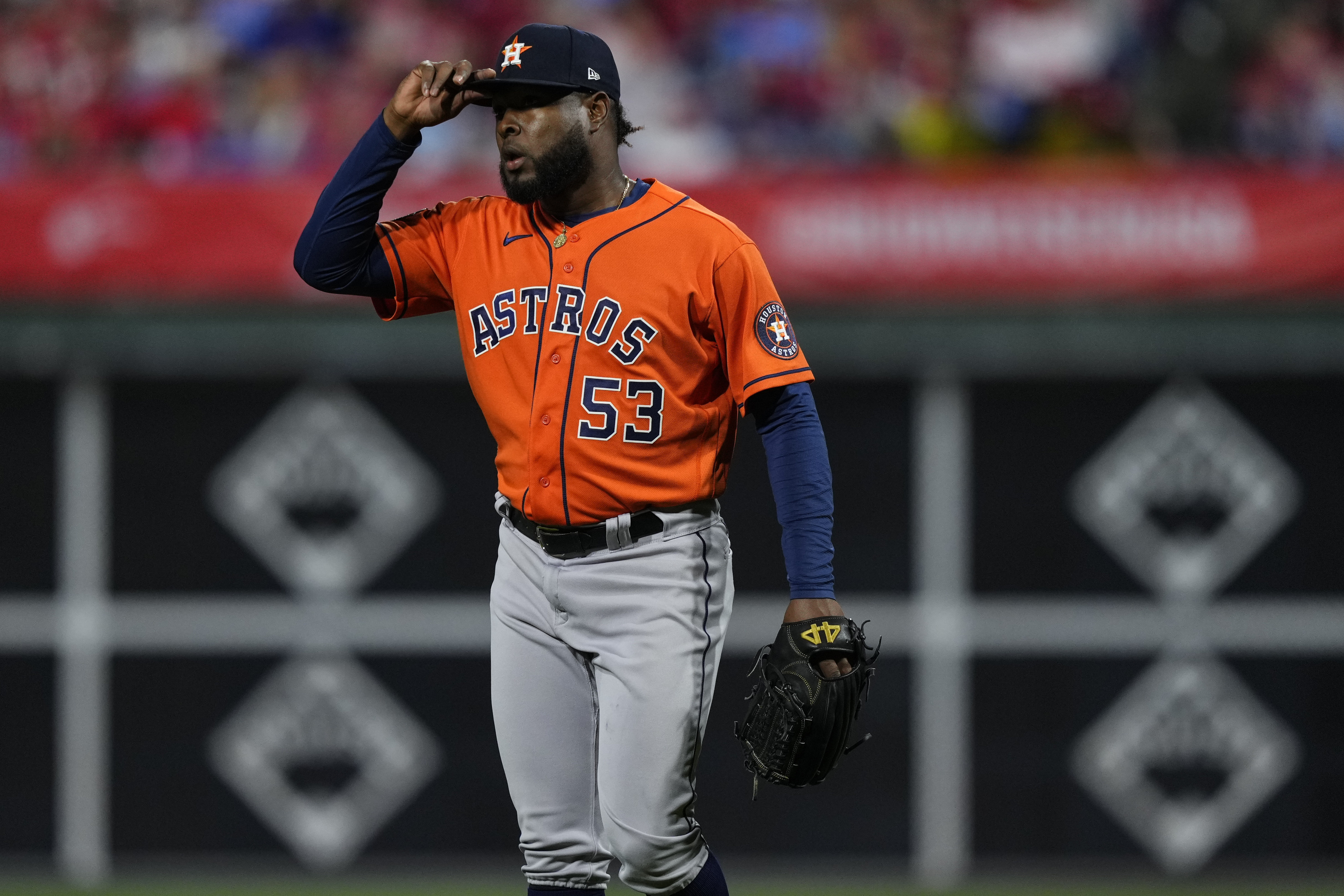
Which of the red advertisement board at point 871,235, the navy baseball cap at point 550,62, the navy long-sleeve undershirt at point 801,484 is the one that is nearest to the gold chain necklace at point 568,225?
the navy baseball cap at point 550,62

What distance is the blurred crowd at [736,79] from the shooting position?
22.2 feet

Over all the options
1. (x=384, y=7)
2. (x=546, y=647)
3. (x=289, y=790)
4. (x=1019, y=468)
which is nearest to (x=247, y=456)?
(x=289, y=790)

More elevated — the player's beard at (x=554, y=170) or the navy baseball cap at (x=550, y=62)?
the navy baseball cap at (x=550, y=62)

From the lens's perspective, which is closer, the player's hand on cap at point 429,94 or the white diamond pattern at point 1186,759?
the player's hand on cap at point 429,94

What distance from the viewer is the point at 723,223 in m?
3.14

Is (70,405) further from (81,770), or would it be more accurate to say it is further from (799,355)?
(799,355)

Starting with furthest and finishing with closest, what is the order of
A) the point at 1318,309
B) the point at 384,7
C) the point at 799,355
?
1. the point at 384,7
2. the point at 1318,309
3. the point at 799,355

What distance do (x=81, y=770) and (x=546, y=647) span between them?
3.80 metres

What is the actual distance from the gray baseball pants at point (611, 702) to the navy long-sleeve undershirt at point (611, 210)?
224 mm

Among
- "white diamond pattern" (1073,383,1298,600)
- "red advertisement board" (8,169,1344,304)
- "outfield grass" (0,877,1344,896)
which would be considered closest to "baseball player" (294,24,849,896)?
"red advertisement board" (8,169,1344,304)

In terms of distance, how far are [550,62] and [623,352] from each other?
54cm

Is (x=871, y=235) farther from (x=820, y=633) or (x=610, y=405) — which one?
(x=820, y=633)

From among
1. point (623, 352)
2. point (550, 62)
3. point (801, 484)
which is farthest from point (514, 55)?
point (801, 484)

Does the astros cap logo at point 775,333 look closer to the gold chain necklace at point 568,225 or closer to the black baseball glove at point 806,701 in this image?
the gold chain necklace at point 568,225
